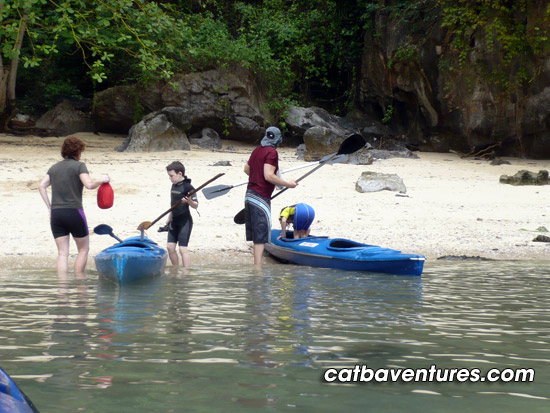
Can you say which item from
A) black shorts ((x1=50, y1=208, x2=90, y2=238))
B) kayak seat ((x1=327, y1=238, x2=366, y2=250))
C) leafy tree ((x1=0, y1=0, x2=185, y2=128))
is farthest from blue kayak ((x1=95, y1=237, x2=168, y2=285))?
leafy tree ((x1=0, y1=0, x2=185, y2=128))

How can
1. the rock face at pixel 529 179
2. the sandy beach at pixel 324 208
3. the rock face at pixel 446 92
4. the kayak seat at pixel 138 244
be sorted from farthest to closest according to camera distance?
the rock face at pixel 446 92, the rock face at pixel 529 179, the sandy beach at pixel 324 208, the kayak seat at pixel 138 244

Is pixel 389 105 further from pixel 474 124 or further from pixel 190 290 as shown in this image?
pixel 190 290

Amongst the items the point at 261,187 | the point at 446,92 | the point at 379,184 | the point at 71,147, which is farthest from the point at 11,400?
the point at 446,92

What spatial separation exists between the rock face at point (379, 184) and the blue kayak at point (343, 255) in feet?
11.1

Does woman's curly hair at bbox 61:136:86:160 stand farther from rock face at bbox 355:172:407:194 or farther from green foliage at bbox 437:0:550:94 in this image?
green foliage at bbox 437:0:550:94

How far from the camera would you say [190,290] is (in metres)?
6.25

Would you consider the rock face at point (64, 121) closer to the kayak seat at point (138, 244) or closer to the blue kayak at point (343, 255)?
the blue kayak at point (343, 255)

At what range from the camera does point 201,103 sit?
17.9 meters

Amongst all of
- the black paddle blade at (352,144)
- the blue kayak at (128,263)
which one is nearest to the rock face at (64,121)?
the black paddle blade at (352,144)

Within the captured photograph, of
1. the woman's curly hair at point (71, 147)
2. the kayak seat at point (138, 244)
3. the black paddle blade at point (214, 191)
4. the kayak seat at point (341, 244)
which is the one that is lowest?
the kayak seat at point (341, 244)

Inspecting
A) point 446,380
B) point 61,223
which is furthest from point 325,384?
point 61,223

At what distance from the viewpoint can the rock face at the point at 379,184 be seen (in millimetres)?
11625

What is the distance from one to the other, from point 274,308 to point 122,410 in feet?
8.32
